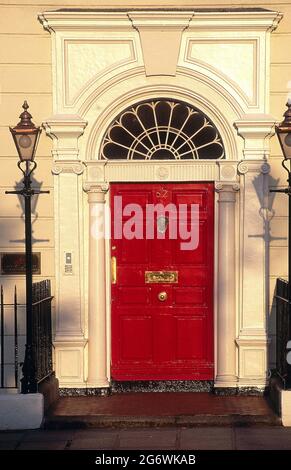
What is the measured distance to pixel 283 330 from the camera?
29.5 feet

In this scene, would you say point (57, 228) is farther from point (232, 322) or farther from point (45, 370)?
point (232, 322)

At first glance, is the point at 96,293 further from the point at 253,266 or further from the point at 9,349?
the point at 253,266

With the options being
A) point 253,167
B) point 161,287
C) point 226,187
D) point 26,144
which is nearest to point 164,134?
point 226,187

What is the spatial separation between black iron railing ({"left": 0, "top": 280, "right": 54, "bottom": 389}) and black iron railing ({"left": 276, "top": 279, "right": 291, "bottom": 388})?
7.72 feet

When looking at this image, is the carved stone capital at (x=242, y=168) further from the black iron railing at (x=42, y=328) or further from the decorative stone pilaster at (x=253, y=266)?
the black iron railing at (x=42, y=328)

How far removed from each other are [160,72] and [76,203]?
163 cm

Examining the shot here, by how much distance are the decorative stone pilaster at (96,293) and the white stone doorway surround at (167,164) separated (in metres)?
0.01

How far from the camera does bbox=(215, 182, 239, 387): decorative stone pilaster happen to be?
955cm

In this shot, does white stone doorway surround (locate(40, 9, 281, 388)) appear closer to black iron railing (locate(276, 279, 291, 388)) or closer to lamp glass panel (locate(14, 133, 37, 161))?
black iron railing (locate(276, 279, 291, 388))

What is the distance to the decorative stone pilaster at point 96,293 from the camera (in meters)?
9.61

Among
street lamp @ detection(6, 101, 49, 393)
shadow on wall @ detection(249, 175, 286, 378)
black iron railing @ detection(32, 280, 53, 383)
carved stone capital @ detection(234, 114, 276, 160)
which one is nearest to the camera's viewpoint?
street lamp @ detection(6, 101, 49, 393)

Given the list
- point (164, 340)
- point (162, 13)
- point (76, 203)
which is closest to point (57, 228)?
point (76, 203)

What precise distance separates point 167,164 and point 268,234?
50.6 inches

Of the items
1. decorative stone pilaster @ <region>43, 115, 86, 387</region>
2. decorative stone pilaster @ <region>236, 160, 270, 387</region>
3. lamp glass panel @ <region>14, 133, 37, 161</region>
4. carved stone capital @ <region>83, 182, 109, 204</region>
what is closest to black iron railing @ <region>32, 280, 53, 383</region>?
decorative stone pilaster @ <region>43, 115, 86, 387</region>
